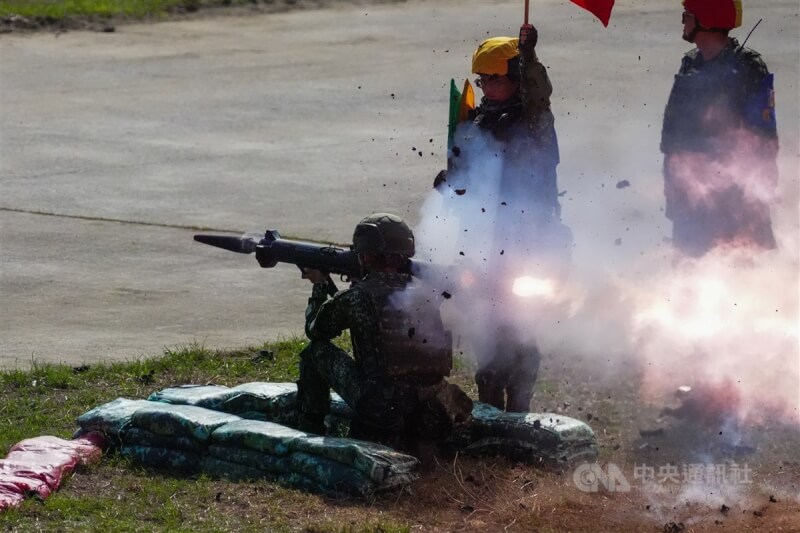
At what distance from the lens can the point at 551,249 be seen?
27.4 ft

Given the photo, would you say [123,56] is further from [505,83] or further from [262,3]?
[505,83]

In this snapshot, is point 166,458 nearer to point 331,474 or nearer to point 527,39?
point 331,474

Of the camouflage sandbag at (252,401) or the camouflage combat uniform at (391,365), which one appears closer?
the camouflage combat uniform at (391,365)

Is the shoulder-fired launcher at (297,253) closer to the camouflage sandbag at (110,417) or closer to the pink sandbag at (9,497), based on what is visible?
the camouflage sandbag at (110,417)

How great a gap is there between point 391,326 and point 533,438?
3.12 feet

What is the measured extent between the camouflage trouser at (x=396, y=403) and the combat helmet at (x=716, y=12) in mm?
2824

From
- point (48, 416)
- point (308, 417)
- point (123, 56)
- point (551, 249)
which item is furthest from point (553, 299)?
point (123, 56)

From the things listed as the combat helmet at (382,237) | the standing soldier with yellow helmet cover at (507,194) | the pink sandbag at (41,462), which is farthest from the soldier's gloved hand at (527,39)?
the pink sandbag at (41,462)

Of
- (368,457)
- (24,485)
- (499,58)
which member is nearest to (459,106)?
(499,58)

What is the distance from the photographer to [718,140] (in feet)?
29.6

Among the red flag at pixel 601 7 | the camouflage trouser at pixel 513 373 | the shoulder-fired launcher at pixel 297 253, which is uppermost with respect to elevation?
the red flag at pixel 601 7

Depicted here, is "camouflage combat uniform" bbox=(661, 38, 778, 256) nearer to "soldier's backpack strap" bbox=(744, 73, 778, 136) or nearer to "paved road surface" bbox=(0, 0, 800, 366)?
"soldier's backpack strap" bbox=(744, 73, 778, 136)

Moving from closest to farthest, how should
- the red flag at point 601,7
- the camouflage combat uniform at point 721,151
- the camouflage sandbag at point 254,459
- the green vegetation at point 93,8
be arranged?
the camouflage sandbag at point 254,459 → the red flag at point 601,7 → the camouflage combat uniform at point 721,151 → the green vegetation at point 93,8

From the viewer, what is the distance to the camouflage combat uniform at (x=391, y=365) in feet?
24.6
